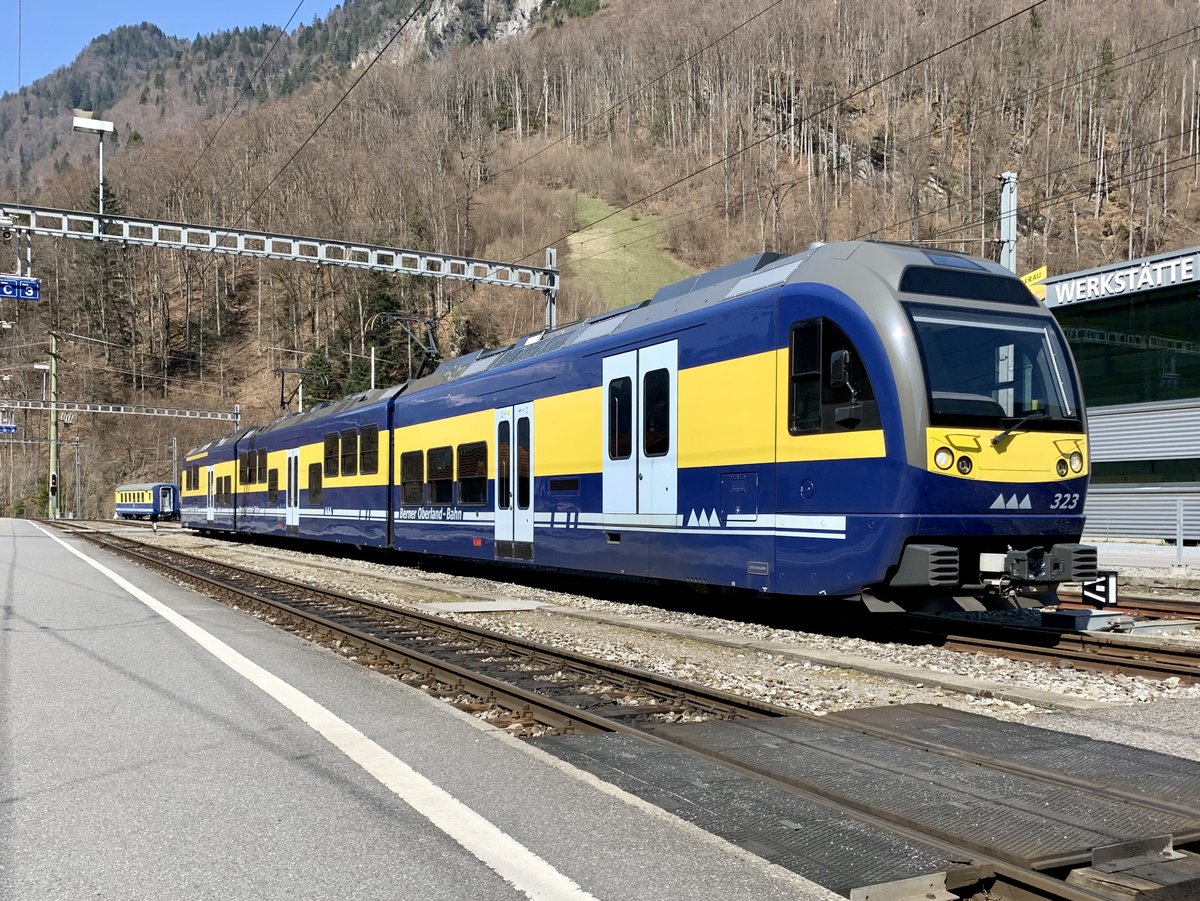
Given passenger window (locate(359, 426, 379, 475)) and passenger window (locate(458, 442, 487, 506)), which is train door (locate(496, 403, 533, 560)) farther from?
passenger window (locate(359, 426, 379, 475))

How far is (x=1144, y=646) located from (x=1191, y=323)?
1851 cm

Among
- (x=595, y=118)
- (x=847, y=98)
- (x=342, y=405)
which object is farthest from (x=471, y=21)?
(x=342, y=405)

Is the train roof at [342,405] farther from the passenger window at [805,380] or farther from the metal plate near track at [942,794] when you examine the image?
the metal plate near track at [942,794]

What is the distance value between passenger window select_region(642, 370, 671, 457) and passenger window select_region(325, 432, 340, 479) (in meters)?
13.2

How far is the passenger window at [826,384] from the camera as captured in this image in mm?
9602

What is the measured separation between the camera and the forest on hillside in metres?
66.7

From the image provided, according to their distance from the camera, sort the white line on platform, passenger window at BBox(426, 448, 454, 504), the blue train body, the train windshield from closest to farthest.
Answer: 1. the white line on platform
2. the train windshield
3. passenger window at BBox(426, 448, 454, 504)
4. the blue train body

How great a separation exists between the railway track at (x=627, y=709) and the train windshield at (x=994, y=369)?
12.2ft

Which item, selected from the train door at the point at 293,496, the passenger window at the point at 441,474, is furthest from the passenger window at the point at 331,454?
the passenger window at the point at 441,474

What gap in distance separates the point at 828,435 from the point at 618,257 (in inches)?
3248

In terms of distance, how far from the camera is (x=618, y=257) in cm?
9075

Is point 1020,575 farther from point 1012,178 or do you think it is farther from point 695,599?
point 1012,178

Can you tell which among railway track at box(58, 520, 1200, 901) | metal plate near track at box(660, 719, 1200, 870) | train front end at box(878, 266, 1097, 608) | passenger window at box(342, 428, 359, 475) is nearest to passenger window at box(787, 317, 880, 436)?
train front end at box(878, 266, 1097, 608)

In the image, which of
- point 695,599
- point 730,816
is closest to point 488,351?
point 695,599
